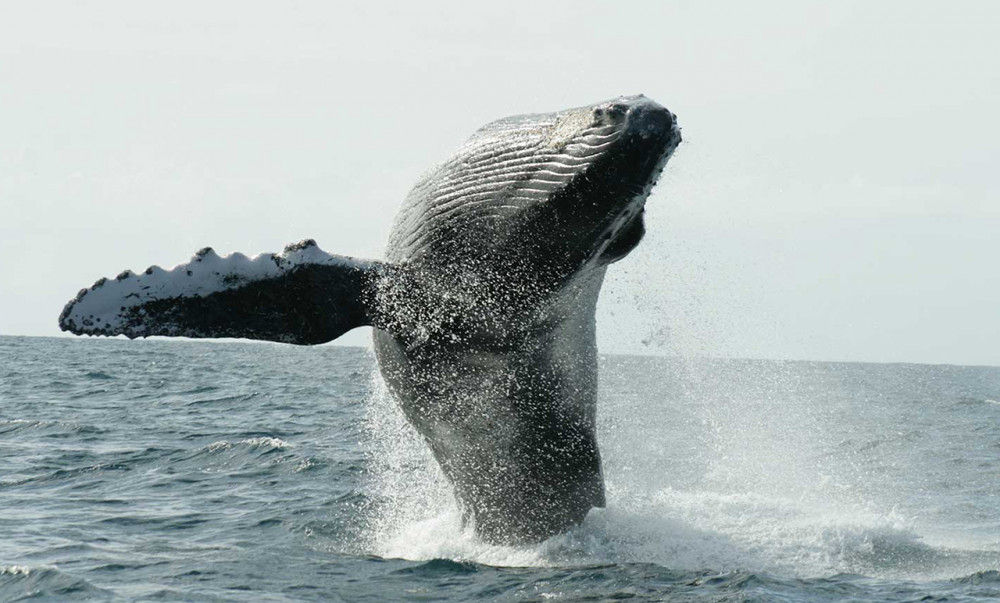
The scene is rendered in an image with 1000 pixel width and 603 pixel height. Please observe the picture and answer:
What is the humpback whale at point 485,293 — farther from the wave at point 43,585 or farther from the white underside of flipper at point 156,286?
the wave at point 43,585

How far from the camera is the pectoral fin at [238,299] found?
6.61m

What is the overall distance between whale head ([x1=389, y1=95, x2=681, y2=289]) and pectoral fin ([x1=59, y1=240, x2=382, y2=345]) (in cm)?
61

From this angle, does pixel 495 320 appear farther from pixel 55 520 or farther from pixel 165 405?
pixel 165 405

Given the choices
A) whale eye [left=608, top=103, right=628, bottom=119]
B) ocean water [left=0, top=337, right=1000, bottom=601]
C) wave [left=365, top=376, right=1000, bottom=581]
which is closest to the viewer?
whale eye [left=608, top=103, right=628, bottom=119]

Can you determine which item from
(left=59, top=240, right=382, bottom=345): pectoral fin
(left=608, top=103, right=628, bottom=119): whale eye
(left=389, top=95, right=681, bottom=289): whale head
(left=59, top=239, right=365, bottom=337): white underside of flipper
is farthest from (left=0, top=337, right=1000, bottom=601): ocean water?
(left=608, top=103, right=628, bottom=119): whale eye

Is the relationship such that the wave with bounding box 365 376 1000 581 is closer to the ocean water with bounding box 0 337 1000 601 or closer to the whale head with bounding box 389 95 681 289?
the ocean water with bounding box 0 337 1000 601

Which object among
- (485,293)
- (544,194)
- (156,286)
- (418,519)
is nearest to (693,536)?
(418,519)

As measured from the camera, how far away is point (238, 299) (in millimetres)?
6789

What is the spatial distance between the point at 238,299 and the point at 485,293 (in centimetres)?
160

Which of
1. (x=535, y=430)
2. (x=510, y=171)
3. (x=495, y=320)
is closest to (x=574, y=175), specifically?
(x=510, y=171)

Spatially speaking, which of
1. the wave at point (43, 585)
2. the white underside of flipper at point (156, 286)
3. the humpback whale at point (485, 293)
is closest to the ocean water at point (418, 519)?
the wave at point (43, 585)

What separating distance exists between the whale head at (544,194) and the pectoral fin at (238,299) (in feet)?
1.99

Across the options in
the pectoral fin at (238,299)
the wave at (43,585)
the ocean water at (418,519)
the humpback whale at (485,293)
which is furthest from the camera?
the ocean water at (418,519)

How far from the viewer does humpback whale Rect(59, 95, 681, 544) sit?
21.3 feet
